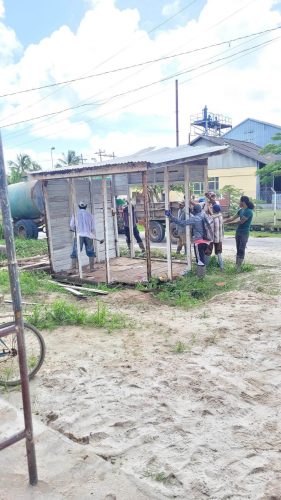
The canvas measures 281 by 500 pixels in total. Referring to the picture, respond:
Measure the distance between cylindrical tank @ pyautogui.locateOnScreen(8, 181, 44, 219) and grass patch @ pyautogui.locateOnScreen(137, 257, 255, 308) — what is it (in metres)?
9.03

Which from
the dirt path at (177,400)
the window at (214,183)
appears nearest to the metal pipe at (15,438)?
the dirt path at (177,400)

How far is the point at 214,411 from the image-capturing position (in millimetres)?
3395

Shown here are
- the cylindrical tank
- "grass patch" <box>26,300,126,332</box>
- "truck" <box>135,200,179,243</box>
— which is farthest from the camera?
the cylindrical tank

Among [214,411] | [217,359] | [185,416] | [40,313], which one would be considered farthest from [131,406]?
[40,313]

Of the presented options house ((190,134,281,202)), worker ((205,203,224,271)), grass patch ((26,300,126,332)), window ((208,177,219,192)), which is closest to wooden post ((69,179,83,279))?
worker ((205,203,224,271))

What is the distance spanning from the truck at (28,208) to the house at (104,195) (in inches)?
229

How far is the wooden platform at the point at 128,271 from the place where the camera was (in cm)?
840

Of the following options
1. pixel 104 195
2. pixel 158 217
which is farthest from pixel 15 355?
pixel 158 217

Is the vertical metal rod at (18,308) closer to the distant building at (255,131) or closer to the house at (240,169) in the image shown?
the house at (240,169)

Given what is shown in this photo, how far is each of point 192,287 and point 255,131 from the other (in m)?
31.9

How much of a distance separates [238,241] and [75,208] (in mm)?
3622

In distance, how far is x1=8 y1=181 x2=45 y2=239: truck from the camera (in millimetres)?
15648

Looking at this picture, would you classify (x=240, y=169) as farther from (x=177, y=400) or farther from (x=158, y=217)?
(x=177, y=400)

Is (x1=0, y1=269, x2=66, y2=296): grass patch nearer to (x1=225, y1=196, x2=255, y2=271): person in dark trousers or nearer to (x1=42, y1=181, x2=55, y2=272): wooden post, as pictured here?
(x1=42, y1=181, x2=55, y2=272): wooden post
